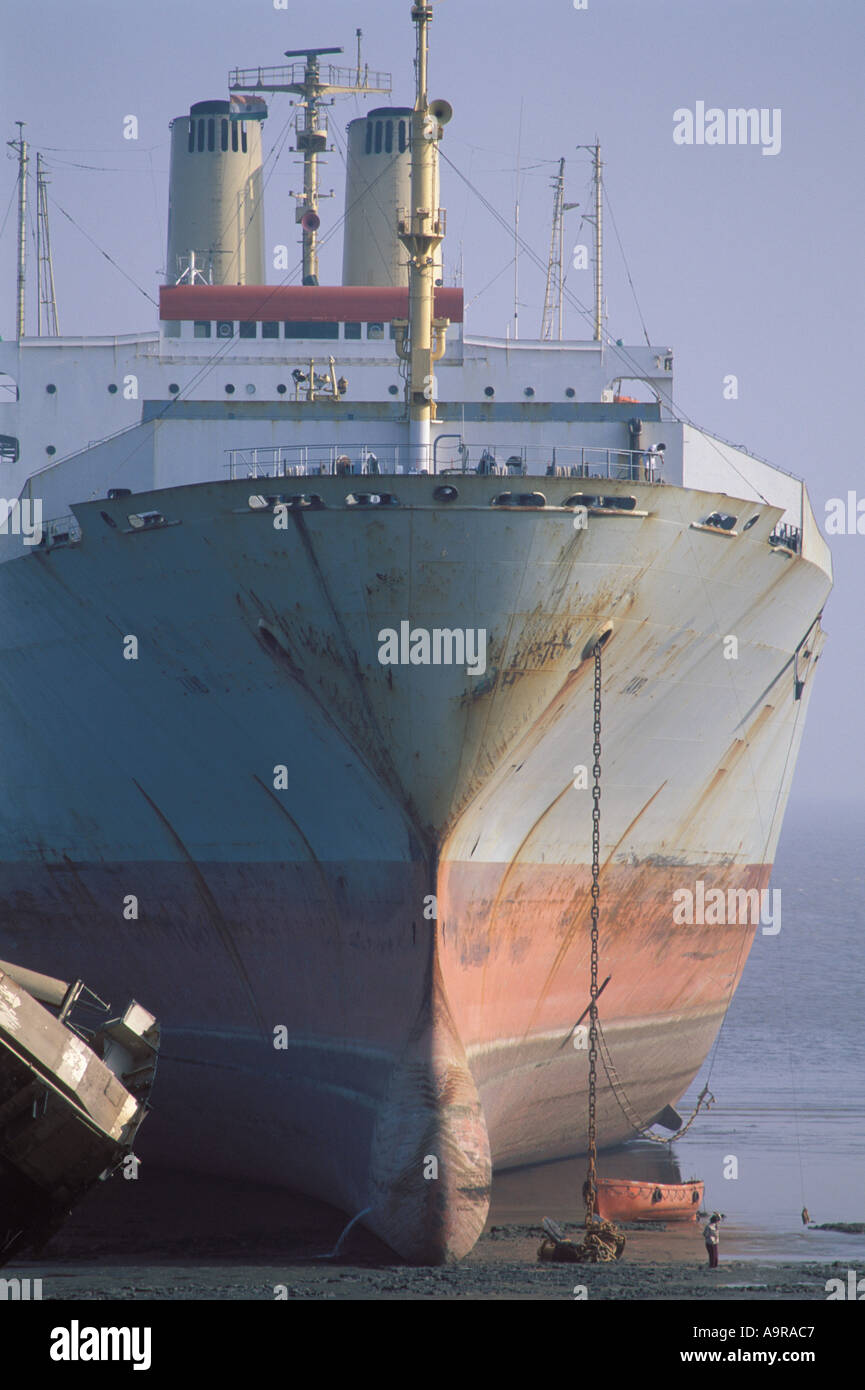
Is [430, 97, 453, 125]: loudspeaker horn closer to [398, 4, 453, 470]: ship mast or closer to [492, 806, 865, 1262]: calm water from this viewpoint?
[398, 4, 453, 470]: ship mast

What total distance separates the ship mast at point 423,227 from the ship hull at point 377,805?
2.97 meters

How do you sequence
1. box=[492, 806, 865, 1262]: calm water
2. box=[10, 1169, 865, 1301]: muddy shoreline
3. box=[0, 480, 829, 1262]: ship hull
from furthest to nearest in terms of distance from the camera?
box=[492, 806, 865, 1262]: calm water → box=[0, 480, 829, 1262]: ship hull → box=[10, 1169, 865, 1301]: muddy shoreline

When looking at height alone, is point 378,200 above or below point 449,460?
above

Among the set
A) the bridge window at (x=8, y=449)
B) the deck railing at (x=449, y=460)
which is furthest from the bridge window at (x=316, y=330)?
the deck railing at (x=449, y=460)

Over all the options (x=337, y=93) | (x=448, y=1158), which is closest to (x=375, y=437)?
(x=448, y=1158)

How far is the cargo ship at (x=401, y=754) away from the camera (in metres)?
16.1

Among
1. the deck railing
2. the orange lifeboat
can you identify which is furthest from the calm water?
the deck railing

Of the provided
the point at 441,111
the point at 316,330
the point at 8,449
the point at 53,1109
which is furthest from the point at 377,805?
the point at 8,449

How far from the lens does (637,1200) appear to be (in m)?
18.0

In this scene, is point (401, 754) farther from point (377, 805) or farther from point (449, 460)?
point (449, 460)

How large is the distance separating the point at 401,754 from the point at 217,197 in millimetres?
21717

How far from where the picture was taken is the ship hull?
16031 millimetres

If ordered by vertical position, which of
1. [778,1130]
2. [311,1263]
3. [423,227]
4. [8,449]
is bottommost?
[311,1263]

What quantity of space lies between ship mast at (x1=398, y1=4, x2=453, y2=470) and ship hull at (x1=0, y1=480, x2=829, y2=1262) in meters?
2.97
